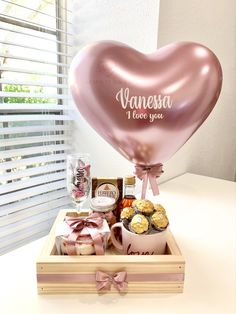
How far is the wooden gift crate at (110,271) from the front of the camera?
50 cm

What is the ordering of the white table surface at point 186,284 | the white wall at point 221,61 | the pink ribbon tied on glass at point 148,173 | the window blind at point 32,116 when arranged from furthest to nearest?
the white wall at point 221,61
the window blind at point 32,116
the pink ribbon tied on glass at point 148,173
the white table surface at point 186,284

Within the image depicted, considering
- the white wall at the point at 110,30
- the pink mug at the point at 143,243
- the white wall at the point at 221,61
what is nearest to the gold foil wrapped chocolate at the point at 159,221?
the pink mug at the point at 143,243

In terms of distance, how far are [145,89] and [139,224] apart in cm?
28

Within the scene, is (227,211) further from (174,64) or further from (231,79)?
(231,79)

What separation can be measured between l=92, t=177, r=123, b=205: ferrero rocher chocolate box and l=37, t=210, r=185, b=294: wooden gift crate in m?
0.18

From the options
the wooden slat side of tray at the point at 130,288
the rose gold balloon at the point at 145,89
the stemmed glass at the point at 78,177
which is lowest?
the wooden slat side of tray at the point at 130,288

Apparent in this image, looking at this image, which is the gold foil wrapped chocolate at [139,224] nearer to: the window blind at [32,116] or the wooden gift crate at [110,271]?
the wooden gift crate at [110,271]

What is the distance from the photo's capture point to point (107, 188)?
0.67 meters

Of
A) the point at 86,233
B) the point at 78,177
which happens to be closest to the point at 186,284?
the point at 86,233

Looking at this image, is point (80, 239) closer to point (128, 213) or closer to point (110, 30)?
point (128, 213)

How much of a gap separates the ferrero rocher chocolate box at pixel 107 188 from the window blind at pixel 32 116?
1.62 feet

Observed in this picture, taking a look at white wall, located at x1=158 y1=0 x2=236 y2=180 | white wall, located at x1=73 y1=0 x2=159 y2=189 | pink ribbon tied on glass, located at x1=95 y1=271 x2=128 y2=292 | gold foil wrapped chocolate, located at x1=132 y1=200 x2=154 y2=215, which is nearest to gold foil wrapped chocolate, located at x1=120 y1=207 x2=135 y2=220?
gold foil wrapped chocolate, located at x1=132 y1=200 x2=154 y2=215

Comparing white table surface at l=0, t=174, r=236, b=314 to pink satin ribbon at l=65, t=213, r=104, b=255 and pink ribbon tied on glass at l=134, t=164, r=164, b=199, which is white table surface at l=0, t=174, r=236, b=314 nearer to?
pink satin ribbon at l=65, t=213, r=104, b=255

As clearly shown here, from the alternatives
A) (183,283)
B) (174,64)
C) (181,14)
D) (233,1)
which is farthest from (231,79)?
(183,283)
